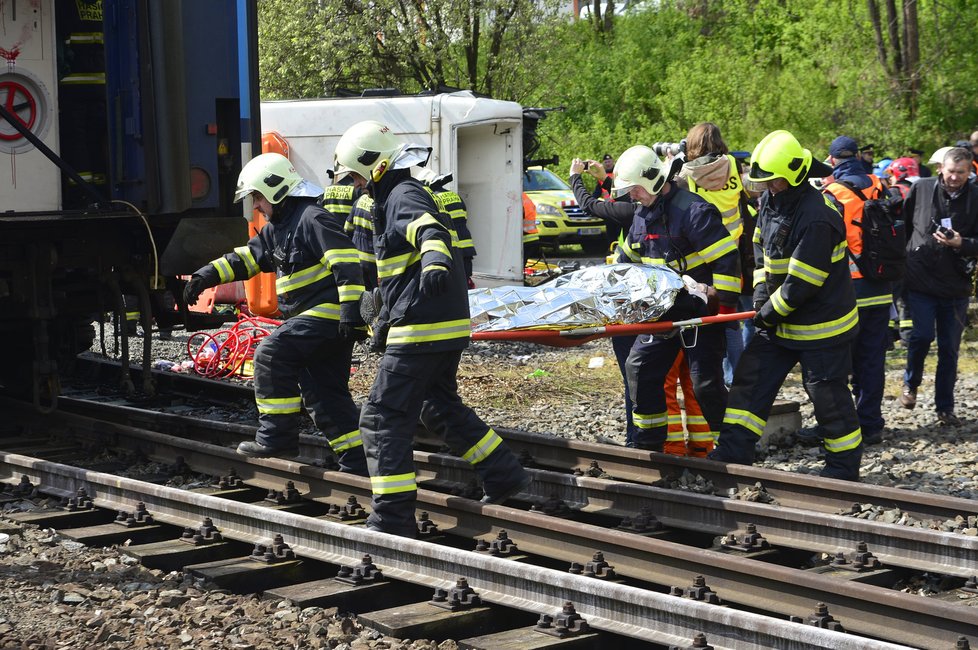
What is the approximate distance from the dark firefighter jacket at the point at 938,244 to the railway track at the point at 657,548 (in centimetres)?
310

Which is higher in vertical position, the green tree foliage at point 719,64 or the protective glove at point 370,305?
the green tree foliage at point 719,64

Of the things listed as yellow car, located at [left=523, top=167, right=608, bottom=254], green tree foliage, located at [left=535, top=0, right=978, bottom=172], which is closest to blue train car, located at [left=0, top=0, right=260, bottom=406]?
yellow car, located at [left=523, top=167, right=608, bottom=254]

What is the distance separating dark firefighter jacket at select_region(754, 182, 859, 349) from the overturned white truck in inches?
338

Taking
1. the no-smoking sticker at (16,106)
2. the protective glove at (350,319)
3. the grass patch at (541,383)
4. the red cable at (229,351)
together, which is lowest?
the grass patch at (541,383)

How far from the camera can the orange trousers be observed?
309 inches

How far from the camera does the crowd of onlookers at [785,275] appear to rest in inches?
262

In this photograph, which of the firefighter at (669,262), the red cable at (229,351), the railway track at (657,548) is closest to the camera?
the railway track at (657,548)

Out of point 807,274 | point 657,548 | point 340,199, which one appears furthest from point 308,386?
point 807,274

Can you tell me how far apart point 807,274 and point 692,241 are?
970mm

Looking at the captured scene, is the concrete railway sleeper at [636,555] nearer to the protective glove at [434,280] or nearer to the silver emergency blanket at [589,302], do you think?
the silver emergency blanket at [589,302]

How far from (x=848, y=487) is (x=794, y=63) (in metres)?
21.7

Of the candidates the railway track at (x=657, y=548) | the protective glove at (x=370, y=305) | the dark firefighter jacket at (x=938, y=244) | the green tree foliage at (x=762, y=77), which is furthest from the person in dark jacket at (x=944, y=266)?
the green tree foliage at (x=762, y=77)

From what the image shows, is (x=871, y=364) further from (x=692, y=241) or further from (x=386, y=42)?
(x=386, y=42)

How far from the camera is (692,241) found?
24.1 feet
